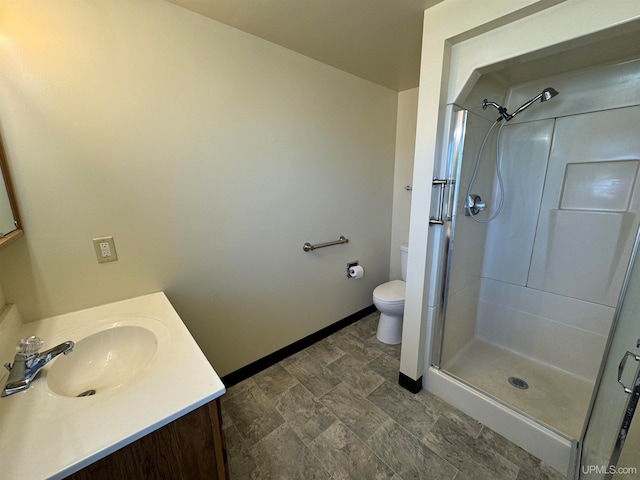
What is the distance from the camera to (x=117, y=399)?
0.75 m

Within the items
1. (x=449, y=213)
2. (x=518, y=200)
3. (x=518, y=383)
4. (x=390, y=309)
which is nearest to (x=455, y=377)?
(x=518, y=383)

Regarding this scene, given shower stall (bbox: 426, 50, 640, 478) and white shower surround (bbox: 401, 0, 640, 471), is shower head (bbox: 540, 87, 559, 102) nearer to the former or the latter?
shower stall (bbox: 426, 50, 640, 478)

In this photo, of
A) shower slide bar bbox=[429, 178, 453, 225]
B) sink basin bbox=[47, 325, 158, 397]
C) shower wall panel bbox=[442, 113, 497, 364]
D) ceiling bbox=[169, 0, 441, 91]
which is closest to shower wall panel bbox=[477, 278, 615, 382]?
shower wall panel bbox=[442, 113, 497, 364]

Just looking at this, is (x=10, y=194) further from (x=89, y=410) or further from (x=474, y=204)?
(x=474, y=204)

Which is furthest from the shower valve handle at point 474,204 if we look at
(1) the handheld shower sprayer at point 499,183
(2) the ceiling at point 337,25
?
(2) the ceiling at point 337,25

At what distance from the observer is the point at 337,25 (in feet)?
4.75

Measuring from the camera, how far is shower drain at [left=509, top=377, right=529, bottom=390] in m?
1.74

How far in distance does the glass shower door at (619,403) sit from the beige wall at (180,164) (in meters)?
1.64

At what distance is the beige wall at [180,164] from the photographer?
108cm

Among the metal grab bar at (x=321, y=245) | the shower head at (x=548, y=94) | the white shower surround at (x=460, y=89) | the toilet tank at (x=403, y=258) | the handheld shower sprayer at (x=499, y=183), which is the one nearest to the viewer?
the white shower surround at (x=460, y=89)

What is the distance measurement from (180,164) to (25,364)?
1.01 m

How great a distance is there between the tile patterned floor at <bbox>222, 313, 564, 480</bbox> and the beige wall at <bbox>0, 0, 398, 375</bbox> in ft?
1.09

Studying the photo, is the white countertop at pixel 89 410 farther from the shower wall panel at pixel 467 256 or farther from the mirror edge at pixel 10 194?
the shower wall panel at pixel 467 256

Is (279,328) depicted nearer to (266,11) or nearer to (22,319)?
(22,319)
